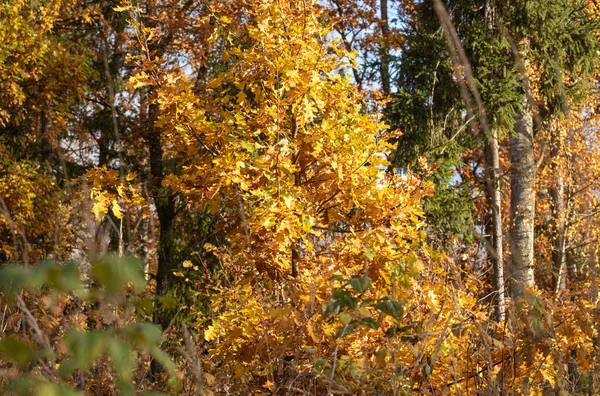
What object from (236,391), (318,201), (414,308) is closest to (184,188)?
(318,201)

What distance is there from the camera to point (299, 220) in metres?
4.04

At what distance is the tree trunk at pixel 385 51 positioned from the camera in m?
10.7

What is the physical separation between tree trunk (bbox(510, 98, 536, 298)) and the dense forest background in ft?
0.10

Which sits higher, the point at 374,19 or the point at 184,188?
the point at 374,19

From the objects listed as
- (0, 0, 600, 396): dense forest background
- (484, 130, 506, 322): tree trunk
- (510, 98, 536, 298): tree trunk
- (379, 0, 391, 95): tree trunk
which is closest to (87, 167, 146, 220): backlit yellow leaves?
(0, 0, 600, 396): dense forest background

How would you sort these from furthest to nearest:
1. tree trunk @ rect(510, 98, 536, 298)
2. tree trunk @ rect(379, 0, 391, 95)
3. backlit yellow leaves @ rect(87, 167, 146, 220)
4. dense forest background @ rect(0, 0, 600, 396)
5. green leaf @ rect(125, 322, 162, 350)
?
1. tree trunk @ rect(379, 0, 391, 95)
2. tree trunk @ rect(510, 98, 536, 298)
3. backlit yellow leaves @ rect(87, 167, 146, 220)
4. dense forest background @ rect(0, 0, 600, 396)
5. green leaf @ rect(125, 322, 162, 350)

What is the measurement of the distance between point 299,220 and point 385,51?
712 centimetres

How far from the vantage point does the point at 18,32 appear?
9.81 metres

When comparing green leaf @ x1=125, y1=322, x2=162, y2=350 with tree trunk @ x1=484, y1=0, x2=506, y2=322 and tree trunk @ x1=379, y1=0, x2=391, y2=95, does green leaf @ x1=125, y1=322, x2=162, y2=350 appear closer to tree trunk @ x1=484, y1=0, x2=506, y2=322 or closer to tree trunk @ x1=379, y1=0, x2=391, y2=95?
tree trunk @ x1=484, y1=0, x2=506, y2=322

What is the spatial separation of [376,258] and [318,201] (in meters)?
0.74

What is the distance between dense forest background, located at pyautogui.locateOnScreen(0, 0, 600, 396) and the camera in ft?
9.15

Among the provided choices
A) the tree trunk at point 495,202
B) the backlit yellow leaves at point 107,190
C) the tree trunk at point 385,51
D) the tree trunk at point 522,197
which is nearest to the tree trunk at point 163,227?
the tree trunk at point 385,51

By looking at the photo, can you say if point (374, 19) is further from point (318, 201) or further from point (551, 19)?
point (318, 201)

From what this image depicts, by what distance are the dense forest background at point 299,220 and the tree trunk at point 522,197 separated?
3 centimetres
